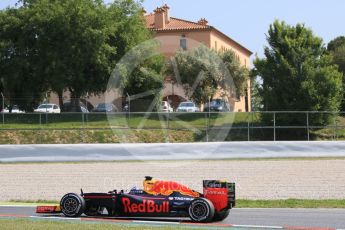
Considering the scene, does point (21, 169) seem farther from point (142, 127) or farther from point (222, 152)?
point (142, 127)

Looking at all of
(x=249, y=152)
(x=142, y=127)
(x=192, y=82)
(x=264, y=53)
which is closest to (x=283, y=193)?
(x=249, y=152)

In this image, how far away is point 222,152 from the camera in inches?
1038

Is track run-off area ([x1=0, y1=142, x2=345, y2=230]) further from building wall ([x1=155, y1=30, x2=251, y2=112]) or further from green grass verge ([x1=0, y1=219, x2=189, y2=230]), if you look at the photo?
building wall ([x1=155, y1=30, x2=251, y2=112])

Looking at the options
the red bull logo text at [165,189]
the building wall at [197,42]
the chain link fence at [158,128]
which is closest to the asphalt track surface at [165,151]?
the chain link fence at [158,128]

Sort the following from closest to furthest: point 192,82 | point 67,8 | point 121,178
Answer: point 121,178 → point 67,8 → point 192,82

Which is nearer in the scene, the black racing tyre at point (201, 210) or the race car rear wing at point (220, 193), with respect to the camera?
the black racing tyre at point (201, 210)

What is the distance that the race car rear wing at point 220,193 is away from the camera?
10.7 metres

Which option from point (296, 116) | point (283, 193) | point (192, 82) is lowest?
point (283, 193)

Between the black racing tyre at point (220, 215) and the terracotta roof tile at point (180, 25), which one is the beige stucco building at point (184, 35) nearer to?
the terracotta roof tile at point (180, 25)

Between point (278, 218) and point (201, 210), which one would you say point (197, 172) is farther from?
point (201, 210)

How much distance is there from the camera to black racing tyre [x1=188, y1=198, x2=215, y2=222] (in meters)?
10.5

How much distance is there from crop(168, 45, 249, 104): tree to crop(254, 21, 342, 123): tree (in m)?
11.9

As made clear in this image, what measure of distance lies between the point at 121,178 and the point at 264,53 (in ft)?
71.3

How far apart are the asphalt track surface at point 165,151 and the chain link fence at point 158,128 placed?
16.0ft
